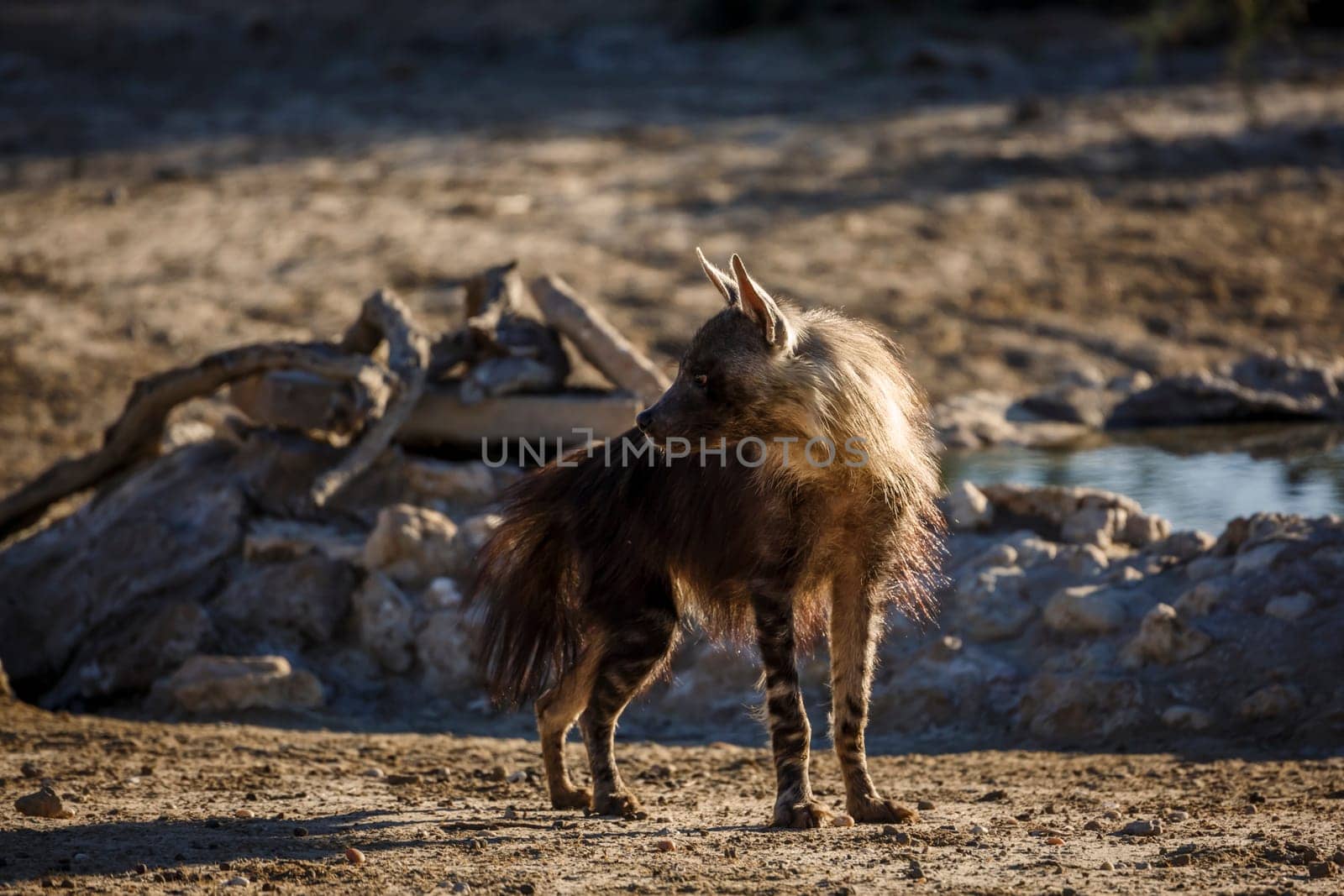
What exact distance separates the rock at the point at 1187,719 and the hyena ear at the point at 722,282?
7.44 feet

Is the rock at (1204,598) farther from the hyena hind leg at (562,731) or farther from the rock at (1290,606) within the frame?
the hyena hind leg at (562,731)

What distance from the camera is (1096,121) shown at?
1541cm

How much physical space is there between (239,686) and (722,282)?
2.93 m

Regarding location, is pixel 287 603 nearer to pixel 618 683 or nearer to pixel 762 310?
pixel 618 683

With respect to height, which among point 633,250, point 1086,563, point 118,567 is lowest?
point 118,567

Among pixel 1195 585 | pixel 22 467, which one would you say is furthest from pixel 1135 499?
pixel 22 467

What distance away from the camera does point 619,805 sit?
480 cm

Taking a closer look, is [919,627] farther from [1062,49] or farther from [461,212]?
[1062,49]

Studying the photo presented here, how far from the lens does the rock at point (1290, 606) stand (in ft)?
18.9

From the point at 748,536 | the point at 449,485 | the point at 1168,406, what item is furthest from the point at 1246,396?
the point at 748,536

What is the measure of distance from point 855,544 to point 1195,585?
6.26ft

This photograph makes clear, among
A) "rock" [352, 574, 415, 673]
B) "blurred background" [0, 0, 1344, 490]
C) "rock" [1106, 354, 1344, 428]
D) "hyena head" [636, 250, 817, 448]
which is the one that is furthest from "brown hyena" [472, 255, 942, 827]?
"blurred background" [0, 0, 1344, 490]

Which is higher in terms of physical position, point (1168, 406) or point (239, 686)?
point (1168, 406)

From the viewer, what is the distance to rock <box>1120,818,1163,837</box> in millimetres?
4402
